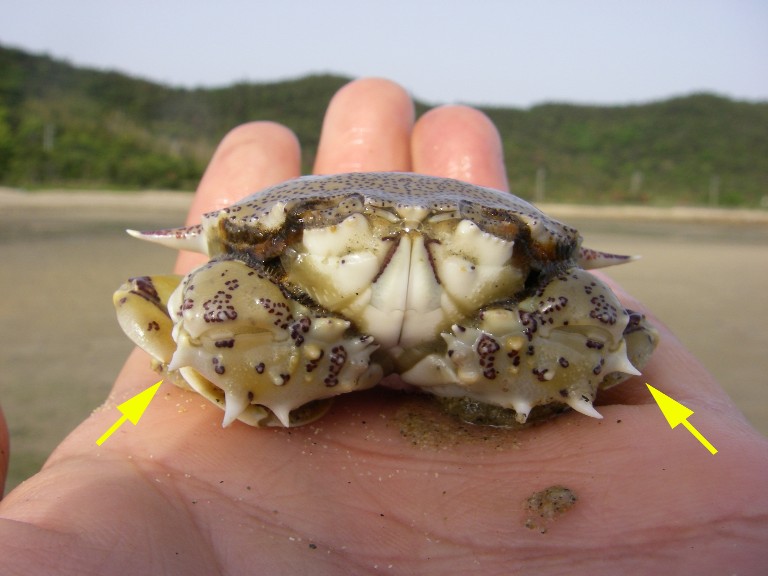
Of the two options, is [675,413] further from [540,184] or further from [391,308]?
[540,184]

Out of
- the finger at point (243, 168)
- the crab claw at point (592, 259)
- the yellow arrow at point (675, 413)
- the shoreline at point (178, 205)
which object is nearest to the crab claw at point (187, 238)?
the finger at point (243, 168)

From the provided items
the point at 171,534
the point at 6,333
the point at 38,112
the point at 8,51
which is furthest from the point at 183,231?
the point at 8,51

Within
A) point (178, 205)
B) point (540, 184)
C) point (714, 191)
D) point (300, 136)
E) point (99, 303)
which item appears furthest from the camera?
point (300, 136)

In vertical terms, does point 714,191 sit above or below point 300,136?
below

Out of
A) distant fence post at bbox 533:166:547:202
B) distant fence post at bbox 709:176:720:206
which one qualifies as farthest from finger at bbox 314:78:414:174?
distant fence post at bbox 709:176:720:206

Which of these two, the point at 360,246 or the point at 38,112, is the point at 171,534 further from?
the point at 38,112

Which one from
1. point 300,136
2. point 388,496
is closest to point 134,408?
point 388,496

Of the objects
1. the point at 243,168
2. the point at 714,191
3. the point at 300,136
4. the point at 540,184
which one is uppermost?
the point at 243,168
